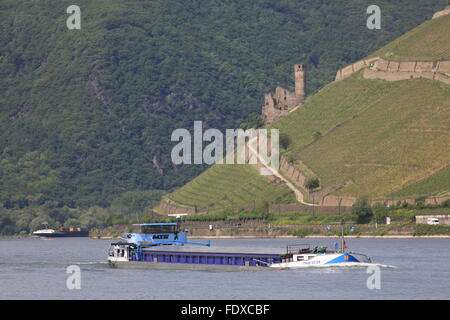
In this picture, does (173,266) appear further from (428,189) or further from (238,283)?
(428,189)

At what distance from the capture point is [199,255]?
110 metres

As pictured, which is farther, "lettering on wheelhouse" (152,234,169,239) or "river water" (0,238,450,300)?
"lettering on wheelhouse" (152,234,169,239)

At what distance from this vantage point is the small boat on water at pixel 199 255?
102938 mm

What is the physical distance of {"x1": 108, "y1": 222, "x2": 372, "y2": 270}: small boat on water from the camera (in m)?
103

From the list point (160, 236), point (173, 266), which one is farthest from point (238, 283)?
point (160, 236)

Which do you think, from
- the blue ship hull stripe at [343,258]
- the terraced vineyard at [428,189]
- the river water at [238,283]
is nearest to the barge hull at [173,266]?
the river water at [238,283]

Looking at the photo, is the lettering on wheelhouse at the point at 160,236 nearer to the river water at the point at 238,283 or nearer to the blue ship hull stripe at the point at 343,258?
the river water at the point at 238,283

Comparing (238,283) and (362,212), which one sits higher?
(362,212)

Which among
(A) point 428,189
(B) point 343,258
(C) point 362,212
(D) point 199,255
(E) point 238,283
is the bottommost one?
(E) point 238,283

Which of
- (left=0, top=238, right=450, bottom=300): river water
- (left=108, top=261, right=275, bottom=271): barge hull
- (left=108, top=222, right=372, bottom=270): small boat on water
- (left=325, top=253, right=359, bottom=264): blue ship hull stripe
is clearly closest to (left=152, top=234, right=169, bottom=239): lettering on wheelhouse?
(left=108, top=222, right=372, bottom=270): small boat on water

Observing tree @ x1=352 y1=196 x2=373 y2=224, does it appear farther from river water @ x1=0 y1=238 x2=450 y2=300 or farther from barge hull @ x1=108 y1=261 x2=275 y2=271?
barge hull @ x1=108 y1=261 x2=275 y2=271
